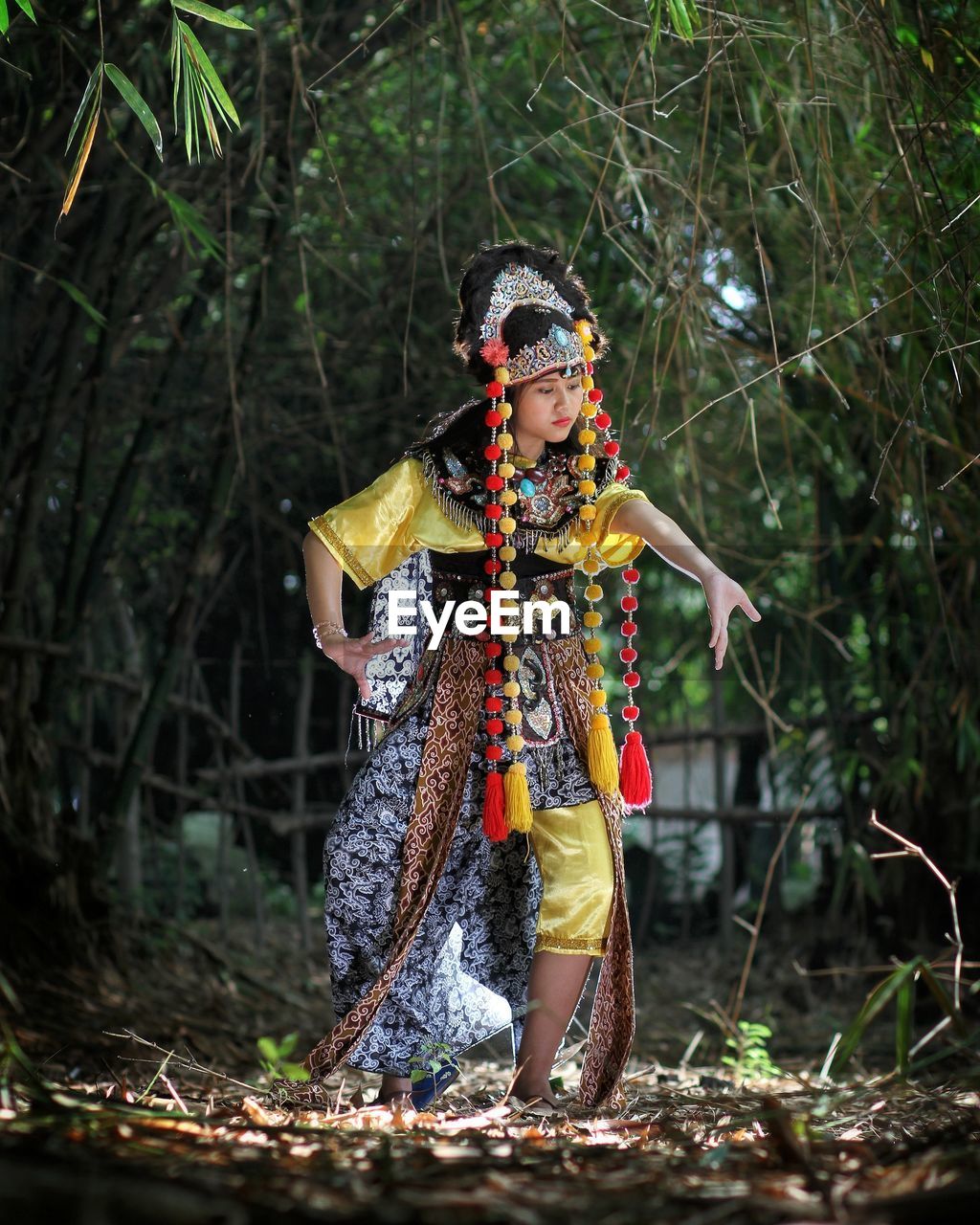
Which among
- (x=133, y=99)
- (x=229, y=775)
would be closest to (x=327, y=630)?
(x=133, y=99)

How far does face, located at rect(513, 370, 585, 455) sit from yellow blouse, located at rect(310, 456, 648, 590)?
0.46 ft

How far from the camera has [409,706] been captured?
2.37 meters

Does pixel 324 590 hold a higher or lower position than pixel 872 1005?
higher

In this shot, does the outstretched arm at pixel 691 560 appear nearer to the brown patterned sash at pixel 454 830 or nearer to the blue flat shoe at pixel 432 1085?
the brown patterned sash at pixel 454 830

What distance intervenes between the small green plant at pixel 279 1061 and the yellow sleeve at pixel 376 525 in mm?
917

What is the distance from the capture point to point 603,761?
7.43 feet

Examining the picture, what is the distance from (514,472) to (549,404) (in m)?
0.13

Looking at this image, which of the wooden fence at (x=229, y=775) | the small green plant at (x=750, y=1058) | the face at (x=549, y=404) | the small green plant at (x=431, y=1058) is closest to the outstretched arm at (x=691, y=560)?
the face at (x=549, y=404)

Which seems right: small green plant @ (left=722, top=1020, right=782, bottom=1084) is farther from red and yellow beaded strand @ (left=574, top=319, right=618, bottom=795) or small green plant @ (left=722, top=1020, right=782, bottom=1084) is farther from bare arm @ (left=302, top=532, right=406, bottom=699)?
bare arm @ (left=302, top=532, right=406, bottom=699)

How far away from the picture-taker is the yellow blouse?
2.31 metres

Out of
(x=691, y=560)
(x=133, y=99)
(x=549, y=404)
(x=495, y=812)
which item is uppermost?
(x=133, y=99)

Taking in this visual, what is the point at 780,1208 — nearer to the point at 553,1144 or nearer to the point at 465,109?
the point at 553,1144

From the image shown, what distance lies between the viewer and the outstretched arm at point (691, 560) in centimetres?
210

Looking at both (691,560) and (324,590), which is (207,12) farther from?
(691,560)
